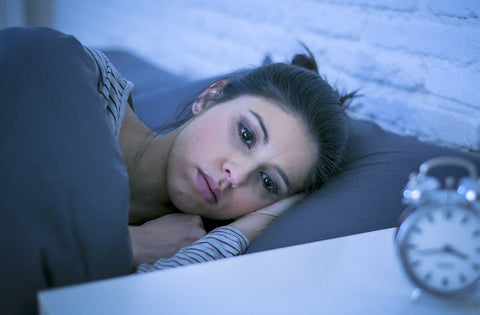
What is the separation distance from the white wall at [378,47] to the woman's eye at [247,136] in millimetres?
518

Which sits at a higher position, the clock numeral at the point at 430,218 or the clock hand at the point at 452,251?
the clock numeral at the point at 430,218

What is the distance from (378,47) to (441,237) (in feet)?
3.17

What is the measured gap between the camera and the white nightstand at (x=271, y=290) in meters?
0.46

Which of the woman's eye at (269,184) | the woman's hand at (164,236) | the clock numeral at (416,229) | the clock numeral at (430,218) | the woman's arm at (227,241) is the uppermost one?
the clock numeral at (430,218)

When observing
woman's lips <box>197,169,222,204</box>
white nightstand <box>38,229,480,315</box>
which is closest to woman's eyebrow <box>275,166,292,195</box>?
woman's lips <box>197,169,222,204</box>

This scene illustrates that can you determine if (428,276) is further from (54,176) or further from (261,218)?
(261,218)

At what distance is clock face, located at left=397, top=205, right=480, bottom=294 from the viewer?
19.7 inches

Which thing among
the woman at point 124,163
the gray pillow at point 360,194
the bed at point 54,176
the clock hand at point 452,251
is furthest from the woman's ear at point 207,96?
the clock hand at point 452,251

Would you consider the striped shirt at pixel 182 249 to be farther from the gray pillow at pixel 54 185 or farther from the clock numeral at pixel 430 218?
the clock numeral at pixel 430 218

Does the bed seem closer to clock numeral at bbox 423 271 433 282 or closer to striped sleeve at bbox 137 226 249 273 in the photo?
striped sleeve at bbox 137 226 249 273

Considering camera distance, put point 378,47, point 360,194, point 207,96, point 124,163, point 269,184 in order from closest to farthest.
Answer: point 124,163, point 360,194, point 269,184, point 207,96, point 378,47

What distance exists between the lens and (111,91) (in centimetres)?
102

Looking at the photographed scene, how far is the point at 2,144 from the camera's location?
1.83 feet

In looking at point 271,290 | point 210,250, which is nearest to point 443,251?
point 271,290
